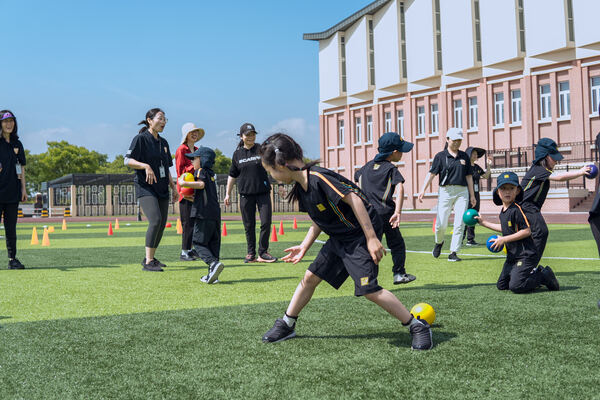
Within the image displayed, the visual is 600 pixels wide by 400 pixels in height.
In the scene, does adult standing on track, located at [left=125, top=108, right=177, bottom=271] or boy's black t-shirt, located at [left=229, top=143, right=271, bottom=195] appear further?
boy's black t-shirt, located at [left=229, top=143, right=271, bottom=195]

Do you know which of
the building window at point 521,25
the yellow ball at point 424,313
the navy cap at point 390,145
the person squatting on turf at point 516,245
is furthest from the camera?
the building window at point 521,25

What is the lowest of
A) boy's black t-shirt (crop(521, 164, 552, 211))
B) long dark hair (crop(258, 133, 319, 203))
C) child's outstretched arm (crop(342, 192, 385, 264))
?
child's outstretched arm (crop(342, 192, 385, 264))

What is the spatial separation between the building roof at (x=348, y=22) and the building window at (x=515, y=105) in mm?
Answer: 13260

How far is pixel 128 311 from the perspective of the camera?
5.73 metres

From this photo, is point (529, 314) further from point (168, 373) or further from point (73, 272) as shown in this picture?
point (73, 272)

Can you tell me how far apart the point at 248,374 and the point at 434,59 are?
4429 centimetres

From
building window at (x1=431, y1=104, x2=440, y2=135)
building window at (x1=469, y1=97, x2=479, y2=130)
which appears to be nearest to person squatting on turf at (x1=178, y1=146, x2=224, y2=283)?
building window at (x1=469, y1=97, x2=479, y2=130)

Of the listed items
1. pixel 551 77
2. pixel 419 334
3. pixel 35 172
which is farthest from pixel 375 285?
pixel 35 172

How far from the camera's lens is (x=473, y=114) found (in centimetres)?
4412

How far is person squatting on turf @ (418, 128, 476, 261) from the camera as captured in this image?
9742 millimetres

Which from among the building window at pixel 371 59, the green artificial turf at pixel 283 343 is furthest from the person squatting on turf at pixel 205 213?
the building window at pixel 371 59

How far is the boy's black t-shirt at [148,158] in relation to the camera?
904 cm

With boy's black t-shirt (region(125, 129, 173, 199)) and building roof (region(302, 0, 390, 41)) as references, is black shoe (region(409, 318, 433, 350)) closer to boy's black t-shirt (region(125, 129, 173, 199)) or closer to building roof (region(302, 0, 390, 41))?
boy's black t-shirt (region(125, 129, 173, 199))

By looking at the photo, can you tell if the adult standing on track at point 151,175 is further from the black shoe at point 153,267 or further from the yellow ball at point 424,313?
the yellow ball at point 424,313
